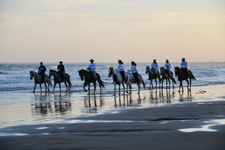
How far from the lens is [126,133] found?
9.17 meters

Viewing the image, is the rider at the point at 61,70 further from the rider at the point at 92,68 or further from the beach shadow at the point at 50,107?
the beach shadow at the point at 50,107

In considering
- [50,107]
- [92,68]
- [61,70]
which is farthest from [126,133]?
[61,70]

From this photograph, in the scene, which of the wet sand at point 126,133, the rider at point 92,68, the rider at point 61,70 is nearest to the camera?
the wet sand at point 126,133

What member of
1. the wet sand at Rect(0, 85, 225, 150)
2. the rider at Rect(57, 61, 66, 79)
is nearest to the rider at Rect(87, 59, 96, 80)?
the rider at Rect(57, 61, 66, 79)

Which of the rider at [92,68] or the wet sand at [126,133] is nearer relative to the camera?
the wet sand at [126,133]

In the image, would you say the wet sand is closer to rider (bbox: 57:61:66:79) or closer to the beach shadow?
the beach shadow

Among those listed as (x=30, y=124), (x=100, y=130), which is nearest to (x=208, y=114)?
(x=100, y=130)

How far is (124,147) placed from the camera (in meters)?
7.63

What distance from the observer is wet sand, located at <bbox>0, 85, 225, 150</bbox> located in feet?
25.9

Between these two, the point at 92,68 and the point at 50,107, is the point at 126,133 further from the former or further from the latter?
the point at 92,68

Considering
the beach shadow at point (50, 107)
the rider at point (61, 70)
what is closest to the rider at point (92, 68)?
the rider at point (61, 70)

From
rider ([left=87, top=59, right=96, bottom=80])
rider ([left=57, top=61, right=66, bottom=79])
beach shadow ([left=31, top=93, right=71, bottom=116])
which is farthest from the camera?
rider ([left=57, top=61, right=66, bottom=79])

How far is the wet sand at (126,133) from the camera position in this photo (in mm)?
7883

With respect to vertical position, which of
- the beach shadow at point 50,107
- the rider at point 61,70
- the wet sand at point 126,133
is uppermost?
the rider at point 61,70
